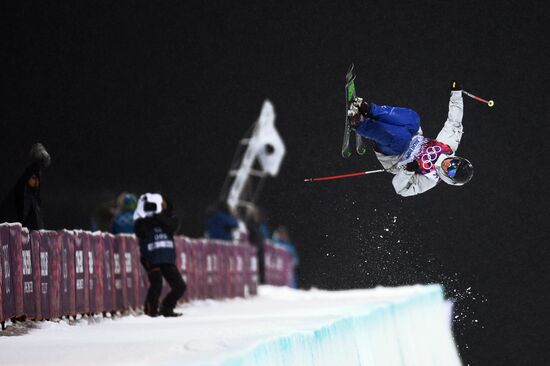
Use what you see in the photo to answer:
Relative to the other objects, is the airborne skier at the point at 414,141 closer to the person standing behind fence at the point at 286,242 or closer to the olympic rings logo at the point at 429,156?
the olympic rings logo at the point at 429,156

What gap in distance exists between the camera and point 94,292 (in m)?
10.5

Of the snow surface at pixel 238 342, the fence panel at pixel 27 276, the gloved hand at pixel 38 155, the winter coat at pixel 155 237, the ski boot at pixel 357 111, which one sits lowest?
the snow surface at pixel 238 342

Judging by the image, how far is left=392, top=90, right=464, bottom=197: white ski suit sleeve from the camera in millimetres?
7750

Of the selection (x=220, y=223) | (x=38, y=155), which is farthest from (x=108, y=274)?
(x=220, y=223)

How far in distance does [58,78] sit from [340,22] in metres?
7.66

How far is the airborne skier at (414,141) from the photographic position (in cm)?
764

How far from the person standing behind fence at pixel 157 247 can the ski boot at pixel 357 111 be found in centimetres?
381

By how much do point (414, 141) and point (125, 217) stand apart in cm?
511

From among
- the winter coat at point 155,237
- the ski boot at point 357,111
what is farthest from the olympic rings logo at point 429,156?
the winter coat at point 155,237

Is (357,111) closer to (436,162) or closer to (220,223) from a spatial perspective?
(436,162)

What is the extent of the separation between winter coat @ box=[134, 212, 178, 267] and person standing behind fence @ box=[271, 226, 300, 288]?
12.6 meters

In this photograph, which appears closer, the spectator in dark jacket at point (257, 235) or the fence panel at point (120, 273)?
the fence panel at point (120, 273)

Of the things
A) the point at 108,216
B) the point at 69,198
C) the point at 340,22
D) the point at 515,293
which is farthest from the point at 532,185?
the point at 69,198

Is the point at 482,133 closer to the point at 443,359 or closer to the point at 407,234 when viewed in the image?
the point at 407,234
